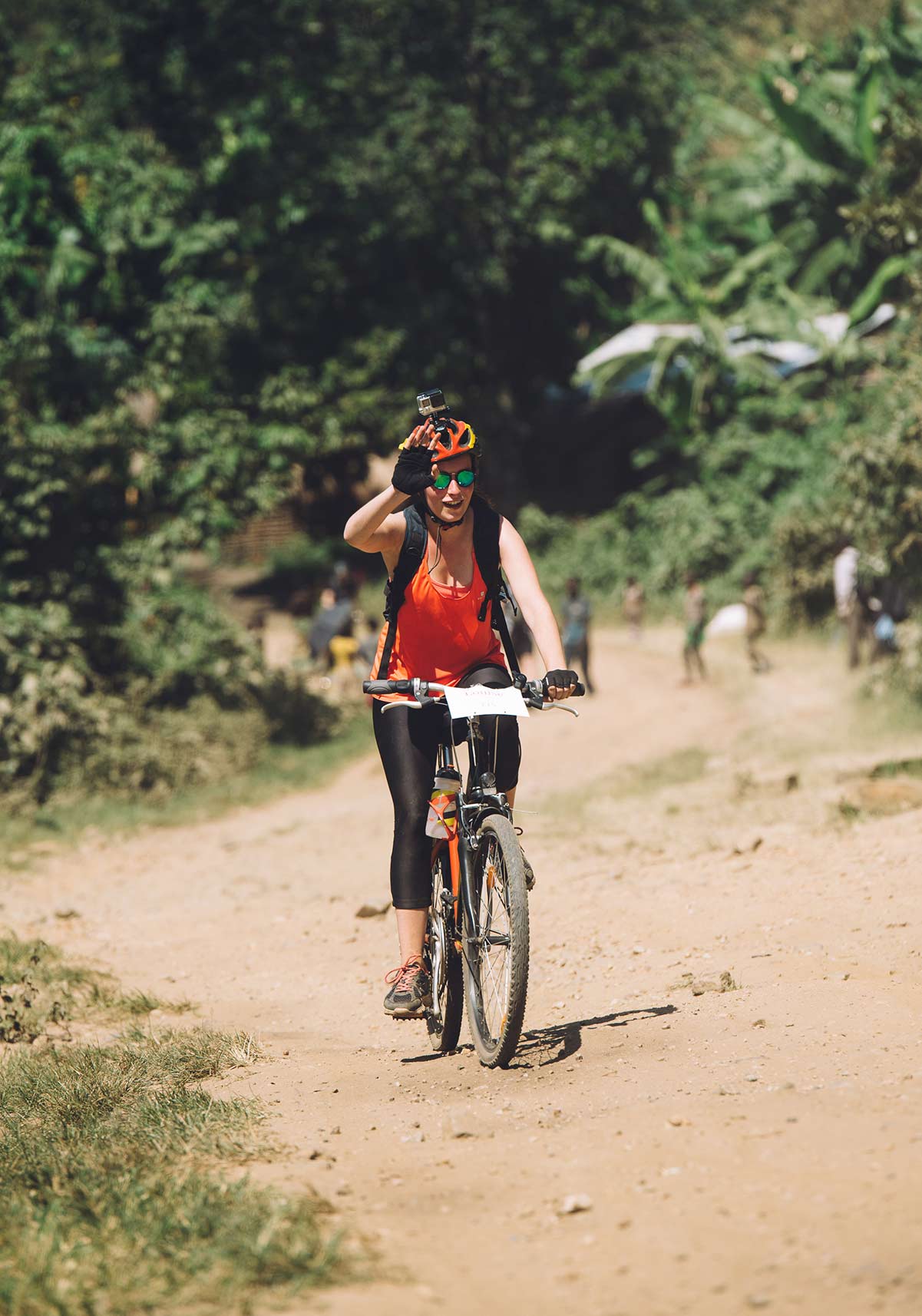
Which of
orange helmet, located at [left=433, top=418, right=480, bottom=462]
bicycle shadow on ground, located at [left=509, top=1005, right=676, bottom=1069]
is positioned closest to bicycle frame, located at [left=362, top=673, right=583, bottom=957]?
bicycle shadow on ground, located at [left=509, top=1005, right=676, bottom=1069]

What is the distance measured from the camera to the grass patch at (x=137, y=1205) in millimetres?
3209

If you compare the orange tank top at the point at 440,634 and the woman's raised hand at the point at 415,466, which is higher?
the woman's raised hand at the point at 415,466

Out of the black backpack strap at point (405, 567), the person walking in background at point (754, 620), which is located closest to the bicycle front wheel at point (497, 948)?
the black backpack strap at point (405, 567)

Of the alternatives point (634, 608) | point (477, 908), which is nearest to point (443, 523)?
point (477, 908)

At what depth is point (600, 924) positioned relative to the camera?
7.36 meters

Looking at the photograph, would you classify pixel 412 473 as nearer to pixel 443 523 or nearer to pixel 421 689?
pixel 443 523

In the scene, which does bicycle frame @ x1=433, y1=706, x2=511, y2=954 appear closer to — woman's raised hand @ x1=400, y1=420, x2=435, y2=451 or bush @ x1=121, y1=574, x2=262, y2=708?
woman's raised hand @ x1=400, y1=420, x2=435, y2=451

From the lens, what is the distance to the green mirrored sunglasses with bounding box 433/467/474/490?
4988 mm

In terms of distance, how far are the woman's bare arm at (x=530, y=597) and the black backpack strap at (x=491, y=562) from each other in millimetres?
32

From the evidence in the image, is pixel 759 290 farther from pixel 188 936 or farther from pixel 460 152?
pixel 188 936

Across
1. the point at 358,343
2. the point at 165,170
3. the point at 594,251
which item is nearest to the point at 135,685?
the point at 165,170

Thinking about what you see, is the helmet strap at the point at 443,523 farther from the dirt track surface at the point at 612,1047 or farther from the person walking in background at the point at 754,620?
the person walking in background at the point at 754,620

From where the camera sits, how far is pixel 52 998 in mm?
6816

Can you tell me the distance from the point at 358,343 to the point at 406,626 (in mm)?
23209
